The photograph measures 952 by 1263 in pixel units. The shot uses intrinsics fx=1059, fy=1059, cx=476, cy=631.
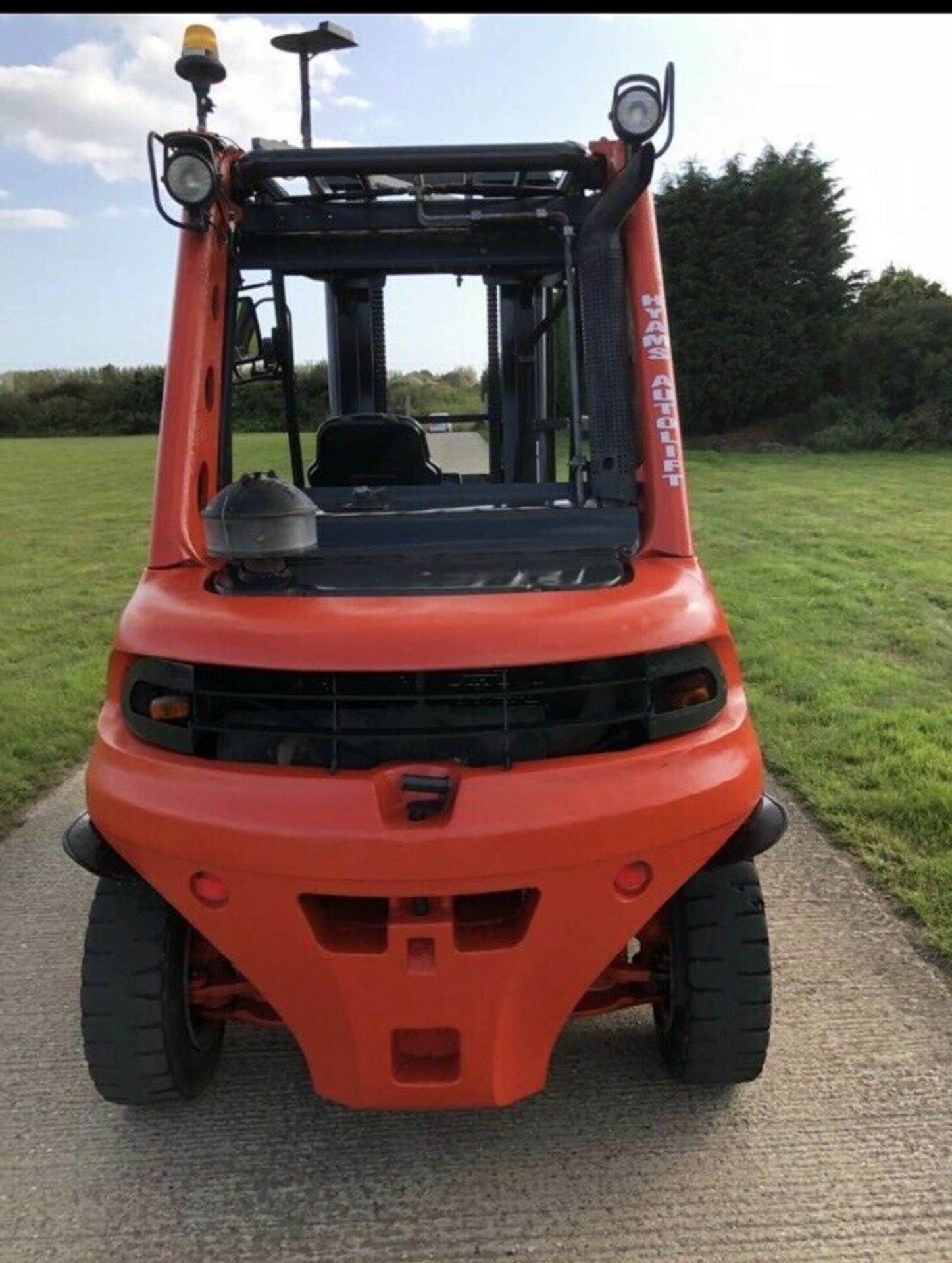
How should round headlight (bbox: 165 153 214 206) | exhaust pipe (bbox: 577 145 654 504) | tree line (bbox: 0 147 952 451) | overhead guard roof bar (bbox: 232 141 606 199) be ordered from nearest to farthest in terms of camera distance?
round headlight (bbox: 165 153 214 206), overhead guard roof bar (bbox: 232 141 606 199), exhaust pipe (bbox: 577 145 654 504), tree line (bbox: 0 147 952 451)

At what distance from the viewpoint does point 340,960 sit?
215cm

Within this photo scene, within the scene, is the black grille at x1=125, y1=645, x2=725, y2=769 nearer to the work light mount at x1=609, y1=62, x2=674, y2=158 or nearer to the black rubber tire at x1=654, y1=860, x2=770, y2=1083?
the black rubber tire at x1=654, y1=860, x2=770, y2=1083

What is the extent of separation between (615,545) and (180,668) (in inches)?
46.6

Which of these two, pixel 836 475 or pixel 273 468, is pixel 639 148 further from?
pixel 836 475

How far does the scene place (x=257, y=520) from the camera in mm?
2430

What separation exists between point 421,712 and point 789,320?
2141 centimetres

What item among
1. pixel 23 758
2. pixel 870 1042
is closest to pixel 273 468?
pixel 870 1042

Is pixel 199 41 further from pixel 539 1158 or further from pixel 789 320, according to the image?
pixel 789 320

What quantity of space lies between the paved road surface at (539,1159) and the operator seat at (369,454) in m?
1.76

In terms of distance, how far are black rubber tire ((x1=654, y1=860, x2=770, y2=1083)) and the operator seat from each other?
1.67 metres

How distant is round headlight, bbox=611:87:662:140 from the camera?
2.72m

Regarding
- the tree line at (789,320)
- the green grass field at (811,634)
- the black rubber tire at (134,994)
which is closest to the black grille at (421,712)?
the black rubber tire at (134,994)

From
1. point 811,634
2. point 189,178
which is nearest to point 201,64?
point 189,178

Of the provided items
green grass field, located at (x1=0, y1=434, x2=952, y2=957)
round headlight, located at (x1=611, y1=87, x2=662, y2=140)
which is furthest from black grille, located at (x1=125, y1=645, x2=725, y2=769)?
round headlight, located at (x1=611, y1=87, x2=662, y2=140)
